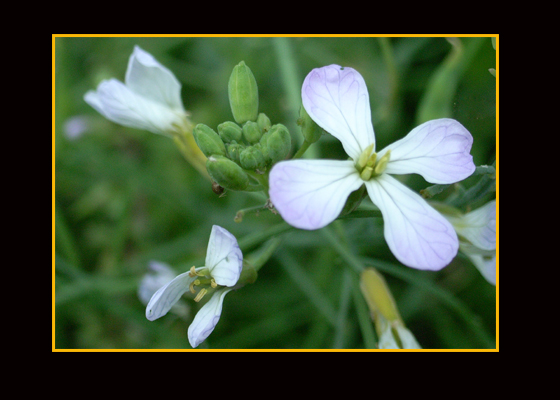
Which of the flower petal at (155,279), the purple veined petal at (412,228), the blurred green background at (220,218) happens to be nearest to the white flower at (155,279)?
the flower petal at (155,279)

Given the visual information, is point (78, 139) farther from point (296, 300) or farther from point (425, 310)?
point (425, 310)

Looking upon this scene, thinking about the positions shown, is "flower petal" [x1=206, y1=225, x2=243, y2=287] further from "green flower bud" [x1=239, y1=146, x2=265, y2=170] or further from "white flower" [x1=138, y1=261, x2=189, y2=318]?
"white flower" [x1=138, y1=261, x2=189, y2=318]

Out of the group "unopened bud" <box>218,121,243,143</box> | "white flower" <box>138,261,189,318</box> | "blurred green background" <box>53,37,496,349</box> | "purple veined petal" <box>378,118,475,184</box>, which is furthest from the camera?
"blurred green background" <box>53,37,496,349</box>

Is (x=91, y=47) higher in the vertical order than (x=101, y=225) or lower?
higher

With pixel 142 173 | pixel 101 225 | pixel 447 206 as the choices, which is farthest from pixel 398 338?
pixel 101 225

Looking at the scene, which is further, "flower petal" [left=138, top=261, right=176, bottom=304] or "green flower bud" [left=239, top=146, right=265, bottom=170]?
"flower petal" [left=138, top=261, right=176, bottom=304]

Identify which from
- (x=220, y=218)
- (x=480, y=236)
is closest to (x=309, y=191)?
(x=480, y=236)

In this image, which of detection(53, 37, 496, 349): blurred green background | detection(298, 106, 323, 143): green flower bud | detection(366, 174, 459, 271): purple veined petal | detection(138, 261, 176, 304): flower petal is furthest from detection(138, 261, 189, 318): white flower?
detection(366, 174, 459, 271): purple veined petal
